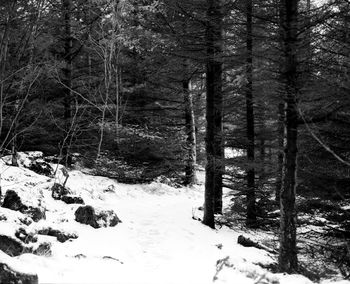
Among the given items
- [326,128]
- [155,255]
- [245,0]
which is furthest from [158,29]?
[155,255]

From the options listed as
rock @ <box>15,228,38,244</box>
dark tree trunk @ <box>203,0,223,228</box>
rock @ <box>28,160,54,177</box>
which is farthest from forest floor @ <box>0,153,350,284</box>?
rock @ <box>28,160,54,177</box>

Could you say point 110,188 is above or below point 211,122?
below

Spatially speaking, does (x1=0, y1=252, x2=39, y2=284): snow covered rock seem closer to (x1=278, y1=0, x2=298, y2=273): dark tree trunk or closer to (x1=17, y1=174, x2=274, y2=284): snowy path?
(x1=17, y1=174, x2=274, y2=284): snowy path

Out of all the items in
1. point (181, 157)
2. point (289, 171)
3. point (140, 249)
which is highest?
point (289, 171)

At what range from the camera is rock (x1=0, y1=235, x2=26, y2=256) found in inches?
252

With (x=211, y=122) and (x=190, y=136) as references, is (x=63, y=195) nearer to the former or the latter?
(x=211, y=122)

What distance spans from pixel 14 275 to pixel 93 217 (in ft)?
17.4

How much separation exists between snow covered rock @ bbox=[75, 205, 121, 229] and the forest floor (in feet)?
0.73

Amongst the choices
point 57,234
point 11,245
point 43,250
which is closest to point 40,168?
point 57,234

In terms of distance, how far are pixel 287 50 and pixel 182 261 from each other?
510cm

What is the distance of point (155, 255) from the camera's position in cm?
855

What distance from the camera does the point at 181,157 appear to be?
19234mm

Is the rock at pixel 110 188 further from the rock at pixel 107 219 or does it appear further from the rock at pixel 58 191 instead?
the rock at pixel 107 219

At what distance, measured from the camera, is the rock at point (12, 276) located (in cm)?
479
